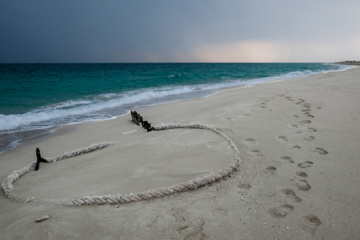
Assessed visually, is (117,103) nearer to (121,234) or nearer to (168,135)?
(168,135)

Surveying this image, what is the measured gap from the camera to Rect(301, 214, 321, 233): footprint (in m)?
1.88

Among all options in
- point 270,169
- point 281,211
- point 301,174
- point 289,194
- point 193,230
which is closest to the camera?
point 193,230

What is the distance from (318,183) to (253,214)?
101 centimetres

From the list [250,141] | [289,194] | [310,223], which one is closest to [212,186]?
[289,194]

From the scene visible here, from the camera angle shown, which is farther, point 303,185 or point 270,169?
point 270,169

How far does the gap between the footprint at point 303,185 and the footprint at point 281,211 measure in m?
0.39

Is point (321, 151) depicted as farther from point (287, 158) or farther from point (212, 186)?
point (212, 186)

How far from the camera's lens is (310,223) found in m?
1.94

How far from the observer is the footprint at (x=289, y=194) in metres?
2.26

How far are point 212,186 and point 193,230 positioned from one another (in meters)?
0.72

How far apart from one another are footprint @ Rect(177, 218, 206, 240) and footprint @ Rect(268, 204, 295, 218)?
685 millimetres

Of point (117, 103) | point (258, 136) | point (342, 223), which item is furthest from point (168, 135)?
point (117, 103)

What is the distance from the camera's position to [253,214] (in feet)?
6.81

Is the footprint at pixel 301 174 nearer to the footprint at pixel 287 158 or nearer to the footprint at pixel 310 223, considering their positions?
the footprint at pixel 287 158
